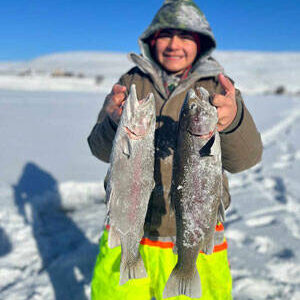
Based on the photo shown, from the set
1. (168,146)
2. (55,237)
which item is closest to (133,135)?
(168,146)

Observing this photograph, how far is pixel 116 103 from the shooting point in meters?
1.99

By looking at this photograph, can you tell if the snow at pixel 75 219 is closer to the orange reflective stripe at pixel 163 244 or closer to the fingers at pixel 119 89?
the orange reflective stripe at pixel 163 244

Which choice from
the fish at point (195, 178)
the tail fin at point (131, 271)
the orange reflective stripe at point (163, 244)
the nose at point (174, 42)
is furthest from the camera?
the nose at point (174, 42)

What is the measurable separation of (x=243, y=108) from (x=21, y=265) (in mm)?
2966

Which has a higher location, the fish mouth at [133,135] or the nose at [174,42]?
the nose at [174,42]

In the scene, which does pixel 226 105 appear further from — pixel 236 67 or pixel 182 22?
pixel 236 67

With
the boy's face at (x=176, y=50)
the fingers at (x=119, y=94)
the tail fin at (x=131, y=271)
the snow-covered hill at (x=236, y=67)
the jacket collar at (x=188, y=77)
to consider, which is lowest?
the tail fin at (x=131, y=271)

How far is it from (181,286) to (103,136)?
1.13 m

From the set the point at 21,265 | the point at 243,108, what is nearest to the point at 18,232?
the point at 21,265

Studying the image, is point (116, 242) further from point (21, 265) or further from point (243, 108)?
point (21, 265)

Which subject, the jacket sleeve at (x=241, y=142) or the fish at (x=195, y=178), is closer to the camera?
the fish at (x=195, y=178)

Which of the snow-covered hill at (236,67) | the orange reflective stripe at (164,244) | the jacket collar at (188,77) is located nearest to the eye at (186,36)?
the jacket collar at (188,77)

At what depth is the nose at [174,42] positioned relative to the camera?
2.52m

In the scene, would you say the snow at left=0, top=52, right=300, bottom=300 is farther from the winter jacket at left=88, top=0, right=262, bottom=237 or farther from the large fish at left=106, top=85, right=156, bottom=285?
the large fish at left=106, top=85, right=156, bottom=285
